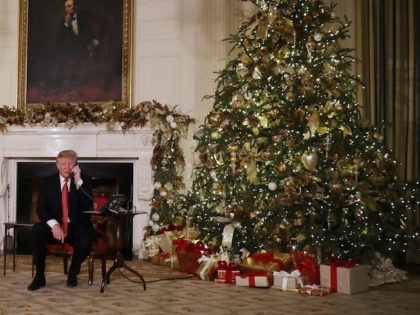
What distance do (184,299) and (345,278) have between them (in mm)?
1437

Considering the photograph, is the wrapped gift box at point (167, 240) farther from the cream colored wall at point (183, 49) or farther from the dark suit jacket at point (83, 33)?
the dark suit jacket at point (83, 33)

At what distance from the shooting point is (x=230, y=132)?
6.03 m

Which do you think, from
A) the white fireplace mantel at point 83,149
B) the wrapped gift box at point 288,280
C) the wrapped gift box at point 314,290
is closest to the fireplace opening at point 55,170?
the white fireplace mantel at point 83,149

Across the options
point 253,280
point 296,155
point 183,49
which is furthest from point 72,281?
point 183,49

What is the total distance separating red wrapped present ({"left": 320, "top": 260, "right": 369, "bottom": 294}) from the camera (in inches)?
194

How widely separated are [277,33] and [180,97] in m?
2.10

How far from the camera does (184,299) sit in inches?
183

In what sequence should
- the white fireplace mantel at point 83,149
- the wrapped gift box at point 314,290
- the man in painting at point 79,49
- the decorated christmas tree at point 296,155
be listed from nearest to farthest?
the wrapped gift box at point 314,290
the decorated christmas tree at point 296,155
the white fireplace mantel at point 83,149
the man in painting at point 79,49

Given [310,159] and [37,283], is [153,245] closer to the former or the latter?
[37,283]

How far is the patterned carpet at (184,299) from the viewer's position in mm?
4230

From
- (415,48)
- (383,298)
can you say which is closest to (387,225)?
(383,298)

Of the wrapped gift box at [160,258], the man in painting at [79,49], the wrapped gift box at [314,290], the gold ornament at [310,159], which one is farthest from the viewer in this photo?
the man in painting at [79,49]

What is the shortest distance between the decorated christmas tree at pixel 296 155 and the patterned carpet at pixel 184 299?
64cm

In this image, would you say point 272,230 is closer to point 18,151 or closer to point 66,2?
point 18,151
